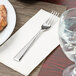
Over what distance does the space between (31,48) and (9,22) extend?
0.13 meters

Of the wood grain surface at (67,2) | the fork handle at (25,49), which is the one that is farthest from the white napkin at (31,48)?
the wood grain surface at (67,2)

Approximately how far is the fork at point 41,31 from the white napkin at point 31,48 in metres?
0.01

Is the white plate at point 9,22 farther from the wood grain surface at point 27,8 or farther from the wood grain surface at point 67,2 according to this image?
the wood grain surface at point 67,2

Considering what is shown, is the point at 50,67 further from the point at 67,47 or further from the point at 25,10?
the point at 25,10

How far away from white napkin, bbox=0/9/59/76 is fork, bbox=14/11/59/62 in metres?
0.01

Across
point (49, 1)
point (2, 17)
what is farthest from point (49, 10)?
point (2, 17)

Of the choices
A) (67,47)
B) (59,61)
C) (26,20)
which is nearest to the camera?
(67,47)

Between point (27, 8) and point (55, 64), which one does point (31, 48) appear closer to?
point (55, 64)

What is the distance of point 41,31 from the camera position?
0.70 metres

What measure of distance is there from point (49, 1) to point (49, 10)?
0.20ft

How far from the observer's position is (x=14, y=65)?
1.97ft

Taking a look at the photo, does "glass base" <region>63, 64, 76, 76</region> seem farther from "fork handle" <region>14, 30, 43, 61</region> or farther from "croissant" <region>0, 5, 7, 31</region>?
"croissant" <region>0, 5, 7, 31</region>

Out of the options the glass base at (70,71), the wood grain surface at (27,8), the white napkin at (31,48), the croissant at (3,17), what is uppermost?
the croissant at (3,17)

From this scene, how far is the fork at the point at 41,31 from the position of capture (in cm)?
62
